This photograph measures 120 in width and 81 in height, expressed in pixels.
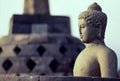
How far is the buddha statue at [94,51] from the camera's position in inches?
352

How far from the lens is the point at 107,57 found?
898cm

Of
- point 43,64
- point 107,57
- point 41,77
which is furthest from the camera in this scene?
point 43,64

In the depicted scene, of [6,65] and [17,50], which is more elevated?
[17,50]

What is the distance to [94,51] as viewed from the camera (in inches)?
364

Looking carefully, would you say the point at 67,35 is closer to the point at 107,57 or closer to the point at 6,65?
the point at 6,65

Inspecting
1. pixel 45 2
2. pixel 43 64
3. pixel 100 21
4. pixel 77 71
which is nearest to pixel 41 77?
pixel 77 71

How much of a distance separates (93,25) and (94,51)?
0.50 meters

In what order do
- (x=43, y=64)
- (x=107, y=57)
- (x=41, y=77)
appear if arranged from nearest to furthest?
(x=41, y=77), (x=107, y=57), (x=43, y=64)

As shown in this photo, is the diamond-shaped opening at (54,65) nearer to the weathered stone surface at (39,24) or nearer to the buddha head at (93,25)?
the weathered stone surface at (39,24)

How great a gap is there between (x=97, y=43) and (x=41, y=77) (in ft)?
6.00

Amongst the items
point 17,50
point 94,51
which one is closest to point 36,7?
point 17,50

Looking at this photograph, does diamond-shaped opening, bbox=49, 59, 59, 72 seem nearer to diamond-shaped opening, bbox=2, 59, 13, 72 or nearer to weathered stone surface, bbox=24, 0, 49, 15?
diamond-shaped opening, bbox=2, 59, 13, 72

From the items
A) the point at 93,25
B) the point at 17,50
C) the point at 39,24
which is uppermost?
the point at 93,25

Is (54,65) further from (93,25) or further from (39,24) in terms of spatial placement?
(93,25)
